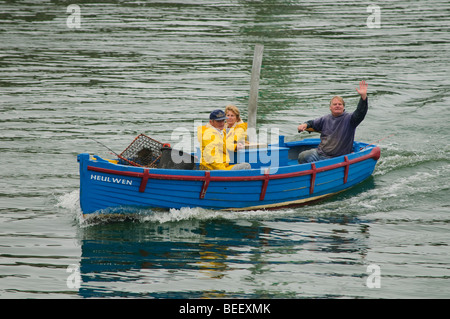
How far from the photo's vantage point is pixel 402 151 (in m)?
16.8

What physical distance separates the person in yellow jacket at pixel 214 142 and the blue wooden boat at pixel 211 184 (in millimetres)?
386

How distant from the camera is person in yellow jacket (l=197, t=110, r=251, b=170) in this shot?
11922 mm

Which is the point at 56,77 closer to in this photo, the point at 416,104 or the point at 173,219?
the point at 416,104

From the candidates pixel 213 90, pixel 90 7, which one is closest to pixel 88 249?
pixel 213 90

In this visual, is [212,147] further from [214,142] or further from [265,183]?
[265,183]

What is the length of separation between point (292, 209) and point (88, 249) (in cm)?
413

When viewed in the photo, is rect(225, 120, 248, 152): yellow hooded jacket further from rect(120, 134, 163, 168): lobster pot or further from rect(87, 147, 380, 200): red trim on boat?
rect(120, 134, 163, 168): lobster pot

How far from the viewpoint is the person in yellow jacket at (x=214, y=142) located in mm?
11922

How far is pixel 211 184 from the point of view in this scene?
11.8 metres

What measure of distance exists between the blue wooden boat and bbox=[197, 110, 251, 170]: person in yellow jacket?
39 centimetres

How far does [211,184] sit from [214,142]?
74cm
